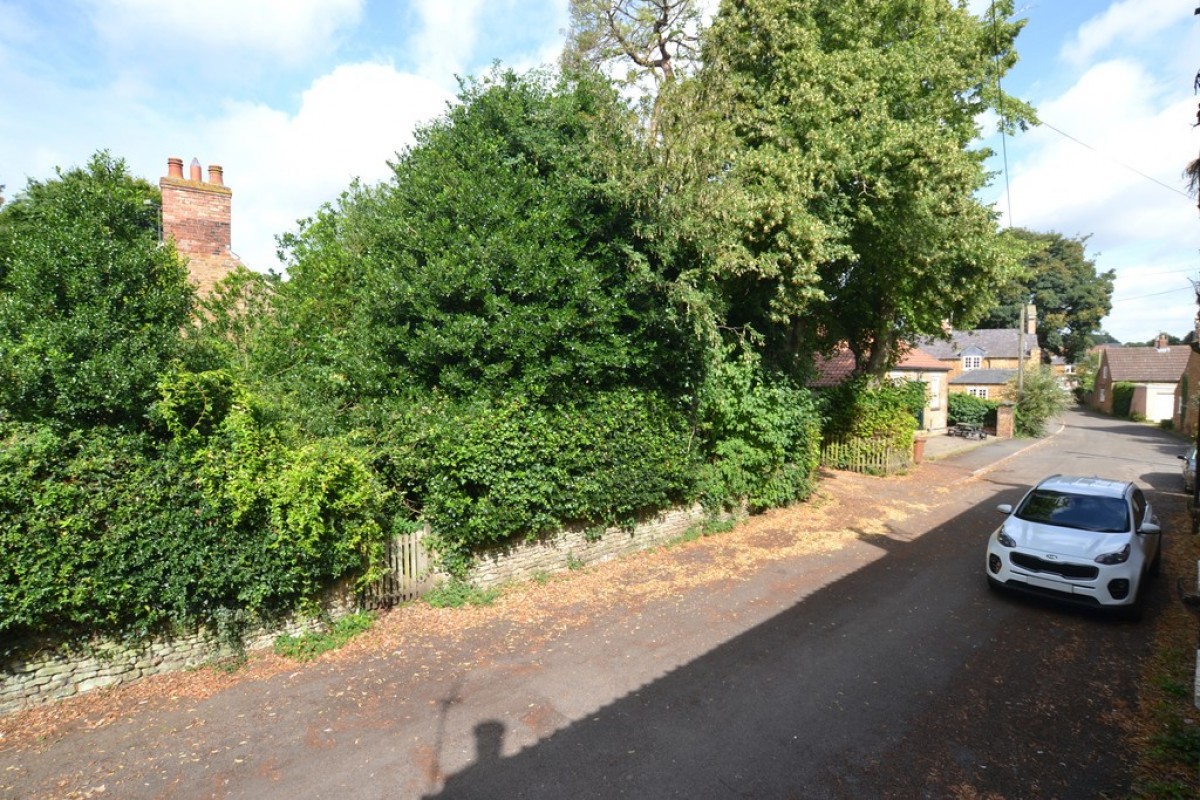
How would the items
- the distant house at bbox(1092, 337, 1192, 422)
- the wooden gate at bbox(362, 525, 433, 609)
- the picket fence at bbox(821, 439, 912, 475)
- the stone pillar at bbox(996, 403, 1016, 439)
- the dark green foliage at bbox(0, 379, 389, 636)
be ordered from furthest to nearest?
the distant house at bbox(1092, 337, 1192, 422), the stone pillar at bbox(996, 403, 1016, 439), the picket fence at bbox(821, 439, 912, 475), the wooden gate at bbox(362, 525, 433, 609), the dark green foliage at bbox(0, 379, 389, 636)

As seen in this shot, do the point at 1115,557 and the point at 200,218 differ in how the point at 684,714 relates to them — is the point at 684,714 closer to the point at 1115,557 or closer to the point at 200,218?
the point at 1115,557

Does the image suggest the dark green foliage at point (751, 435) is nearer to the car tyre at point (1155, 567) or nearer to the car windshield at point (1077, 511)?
the car windshield at point (1077, 511)

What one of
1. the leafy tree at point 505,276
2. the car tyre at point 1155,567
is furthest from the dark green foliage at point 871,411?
the leafy tree at point 505,276

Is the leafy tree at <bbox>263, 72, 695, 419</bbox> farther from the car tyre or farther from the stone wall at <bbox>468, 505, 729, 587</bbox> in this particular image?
the car tyre

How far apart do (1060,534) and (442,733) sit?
27.3 feet

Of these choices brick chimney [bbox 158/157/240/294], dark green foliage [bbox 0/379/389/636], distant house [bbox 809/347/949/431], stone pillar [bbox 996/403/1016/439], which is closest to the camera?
dark green foliage [bbox 0/379/389/636]

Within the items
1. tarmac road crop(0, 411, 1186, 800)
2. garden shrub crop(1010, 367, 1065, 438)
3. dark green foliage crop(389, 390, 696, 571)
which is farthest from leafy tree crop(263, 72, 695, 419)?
garden shrub crop(1010, 367, 1065, 438)

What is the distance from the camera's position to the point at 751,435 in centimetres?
1251

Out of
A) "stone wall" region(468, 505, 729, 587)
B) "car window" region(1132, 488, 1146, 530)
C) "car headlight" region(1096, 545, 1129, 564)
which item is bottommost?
"stone wall" region(468, 505, 729, 587)

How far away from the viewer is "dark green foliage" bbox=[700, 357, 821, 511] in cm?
1184

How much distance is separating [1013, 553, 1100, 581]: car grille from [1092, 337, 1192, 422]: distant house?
4469 cm

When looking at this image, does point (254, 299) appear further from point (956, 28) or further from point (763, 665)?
point (956, 28)

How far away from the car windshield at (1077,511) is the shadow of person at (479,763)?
26.4ft

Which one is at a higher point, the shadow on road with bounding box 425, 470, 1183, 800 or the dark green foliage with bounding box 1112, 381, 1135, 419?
the dark green foliage with bounding box 1112, 381, 1135, 419
